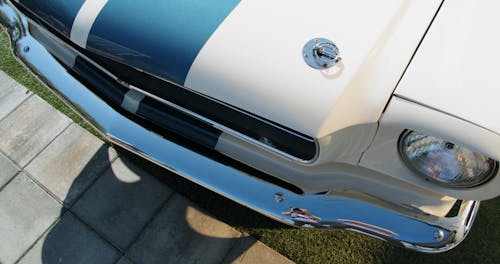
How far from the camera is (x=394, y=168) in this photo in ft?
4.44

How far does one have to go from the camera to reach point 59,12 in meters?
1.54

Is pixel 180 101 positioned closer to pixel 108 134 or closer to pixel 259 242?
pixel 108 134

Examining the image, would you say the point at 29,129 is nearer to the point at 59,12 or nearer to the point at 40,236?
the point at 40,236

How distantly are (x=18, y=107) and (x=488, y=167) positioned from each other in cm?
270

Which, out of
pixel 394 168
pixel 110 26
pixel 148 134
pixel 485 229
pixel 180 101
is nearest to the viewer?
pixel 394 168

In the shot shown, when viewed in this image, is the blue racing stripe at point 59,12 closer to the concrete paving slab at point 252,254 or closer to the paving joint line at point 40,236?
the paving joint line at point 40,236

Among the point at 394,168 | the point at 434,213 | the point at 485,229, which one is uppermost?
the point at 394,168

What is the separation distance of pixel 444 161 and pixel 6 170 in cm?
239

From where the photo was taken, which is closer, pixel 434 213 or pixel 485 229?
pixel 434 213

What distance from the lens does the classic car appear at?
1.22 metres

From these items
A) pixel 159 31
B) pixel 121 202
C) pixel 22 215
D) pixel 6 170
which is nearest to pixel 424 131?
pixel 159 31

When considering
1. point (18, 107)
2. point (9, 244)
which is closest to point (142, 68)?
point (9, 244)

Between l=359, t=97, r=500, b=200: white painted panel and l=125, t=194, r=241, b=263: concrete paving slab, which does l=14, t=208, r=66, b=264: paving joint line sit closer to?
l=125, t=194, r=241, b=263: concrete paving slab

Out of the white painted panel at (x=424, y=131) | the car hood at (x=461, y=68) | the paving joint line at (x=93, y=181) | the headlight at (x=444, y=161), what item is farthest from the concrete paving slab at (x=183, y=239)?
the car hood at (x=461, y=68)
